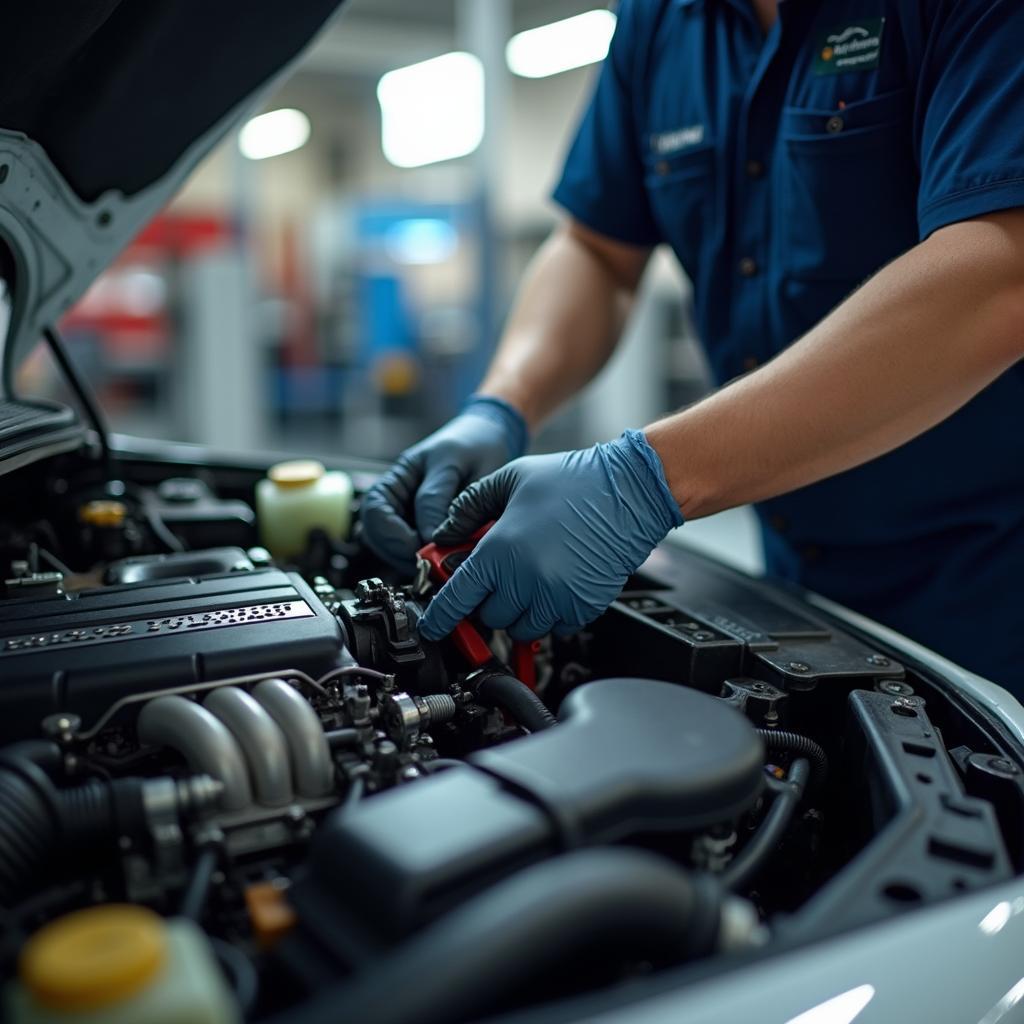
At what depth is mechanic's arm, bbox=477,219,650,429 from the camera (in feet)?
5.31

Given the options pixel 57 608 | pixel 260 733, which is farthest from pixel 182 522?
pixel 260 733

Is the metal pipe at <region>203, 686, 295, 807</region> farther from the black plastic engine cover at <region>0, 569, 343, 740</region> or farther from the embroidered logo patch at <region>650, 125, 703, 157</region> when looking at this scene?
the embroidered logo patch at <region>650, 125, 703, 157</region>

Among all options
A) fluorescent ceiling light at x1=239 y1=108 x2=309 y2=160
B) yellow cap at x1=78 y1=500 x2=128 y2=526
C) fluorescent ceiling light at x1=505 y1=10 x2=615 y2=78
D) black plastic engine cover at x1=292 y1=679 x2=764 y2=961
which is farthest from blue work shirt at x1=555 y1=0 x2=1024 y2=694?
fluorescent ceiling light at x1=239 y1=108 x2=309 y2=160

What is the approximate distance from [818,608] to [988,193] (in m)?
0.48

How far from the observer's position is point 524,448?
153 centimetres

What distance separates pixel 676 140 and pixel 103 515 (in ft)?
3.24

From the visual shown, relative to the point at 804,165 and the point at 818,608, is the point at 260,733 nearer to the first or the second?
the point at 818,608

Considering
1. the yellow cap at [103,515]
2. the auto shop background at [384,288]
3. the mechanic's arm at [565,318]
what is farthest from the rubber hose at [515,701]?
the auto shop background at [384,288]

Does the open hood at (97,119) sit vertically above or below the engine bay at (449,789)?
above

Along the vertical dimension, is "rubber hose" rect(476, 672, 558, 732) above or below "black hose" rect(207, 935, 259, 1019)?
below

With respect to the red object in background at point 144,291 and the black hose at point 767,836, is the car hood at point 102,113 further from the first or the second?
the red object in background at point 144,291

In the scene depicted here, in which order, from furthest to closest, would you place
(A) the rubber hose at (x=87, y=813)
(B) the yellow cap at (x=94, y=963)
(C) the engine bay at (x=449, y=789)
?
(A) the rubber hose at (x=87, y=813) → (C) the engine bay at (x=449, y=789) → (B) the yellow cap at (x=94, y=963)

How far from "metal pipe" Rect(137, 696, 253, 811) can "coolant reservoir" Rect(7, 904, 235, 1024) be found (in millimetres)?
225

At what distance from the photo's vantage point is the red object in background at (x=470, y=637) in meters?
0.97
